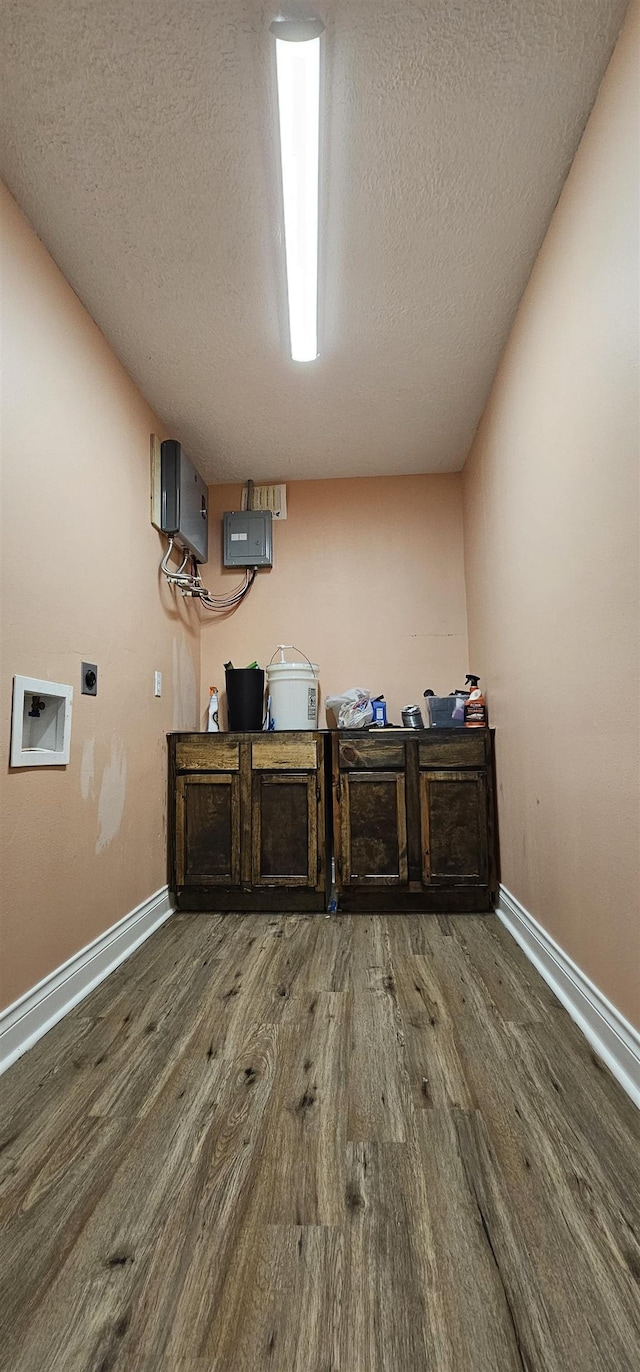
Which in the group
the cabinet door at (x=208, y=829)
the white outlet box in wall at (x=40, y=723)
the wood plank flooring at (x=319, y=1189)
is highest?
the white outlet box in wall at (x=40, y=723)

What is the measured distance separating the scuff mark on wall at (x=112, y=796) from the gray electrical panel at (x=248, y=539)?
1449 mm

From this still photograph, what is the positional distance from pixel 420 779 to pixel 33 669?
65.8 inches

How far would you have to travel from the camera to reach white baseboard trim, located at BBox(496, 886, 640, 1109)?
4.26 feet

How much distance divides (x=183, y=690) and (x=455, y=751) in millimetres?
1392

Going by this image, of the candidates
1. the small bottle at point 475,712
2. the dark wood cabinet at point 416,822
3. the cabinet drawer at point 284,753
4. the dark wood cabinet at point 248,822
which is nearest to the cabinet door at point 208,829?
the dark wood cabinet at point 248,822

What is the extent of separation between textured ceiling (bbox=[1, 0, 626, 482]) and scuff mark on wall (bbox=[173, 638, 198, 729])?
4.05ft

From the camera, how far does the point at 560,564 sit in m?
1.74

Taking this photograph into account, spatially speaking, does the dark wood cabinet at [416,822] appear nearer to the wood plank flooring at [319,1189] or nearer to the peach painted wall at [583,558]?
the peach painted wall at [583,558]

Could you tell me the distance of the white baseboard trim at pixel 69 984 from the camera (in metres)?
1.52

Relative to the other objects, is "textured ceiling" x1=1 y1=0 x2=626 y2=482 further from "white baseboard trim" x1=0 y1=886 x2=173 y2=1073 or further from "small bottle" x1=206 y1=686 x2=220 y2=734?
"white baseboard trim" x1=0 y1=886 x2=173 y2=1073

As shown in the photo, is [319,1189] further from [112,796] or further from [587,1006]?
[112,796]

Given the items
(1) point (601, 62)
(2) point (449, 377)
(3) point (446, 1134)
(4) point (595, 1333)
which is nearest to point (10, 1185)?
(3) point (446, 1134)

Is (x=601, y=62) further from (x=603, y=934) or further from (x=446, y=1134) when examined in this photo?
(x=446, y=1134)

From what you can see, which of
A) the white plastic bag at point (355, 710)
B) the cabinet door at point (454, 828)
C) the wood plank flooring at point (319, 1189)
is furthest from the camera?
the white plastic bag at point (355, 710)
